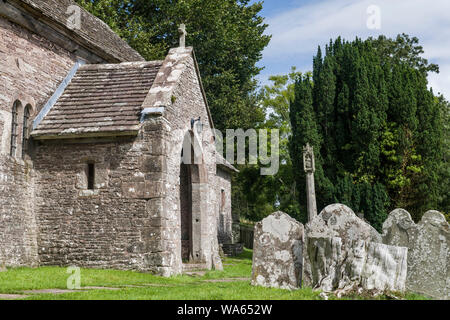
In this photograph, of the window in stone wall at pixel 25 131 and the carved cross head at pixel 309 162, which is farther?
the carved cross head at pixel 309 162

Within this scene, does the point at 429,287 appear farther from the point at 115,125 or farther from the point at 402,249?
the point at 115,125

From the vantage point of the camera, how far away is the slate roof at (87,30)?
12.1m

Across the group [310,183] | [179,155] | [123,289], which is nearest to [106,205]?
[179,155]

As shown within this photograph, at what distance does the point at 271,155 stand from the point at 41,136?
70.6 ft

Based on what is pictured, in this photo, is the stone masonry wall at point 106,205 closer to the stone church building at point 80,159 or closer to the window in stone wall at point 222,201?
the stone church building at point 80,159

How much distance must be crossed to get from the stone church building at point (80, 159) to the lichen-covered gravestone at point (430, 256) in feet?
17.9

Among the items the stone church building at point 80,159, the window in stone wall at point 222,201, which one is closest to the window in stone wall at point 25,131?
the stone church building at point 80,159

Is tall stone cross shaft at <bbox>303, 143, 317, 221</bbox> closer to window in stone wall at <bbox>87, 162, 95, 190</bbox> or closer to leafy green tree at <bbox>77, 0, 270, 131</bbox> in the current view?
window in stone wall at <bbox>87, 162, 95, 190</bbox>

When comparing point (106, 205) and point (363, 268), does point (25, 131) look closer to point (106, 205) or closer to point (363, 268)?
point (106, 205)

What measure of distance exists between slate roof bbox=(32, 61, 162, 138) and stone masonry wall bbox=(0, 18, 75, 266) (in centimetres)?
64

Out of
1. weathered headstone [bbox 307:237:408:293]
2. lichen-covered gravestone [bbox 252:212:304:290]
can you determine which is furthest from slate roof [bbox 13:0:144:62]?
weathered headstone [bbox 307:237:408:293]

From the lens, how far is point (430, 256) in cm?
808

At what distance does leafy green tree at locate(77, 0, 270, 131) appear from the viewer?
90.3 feet
